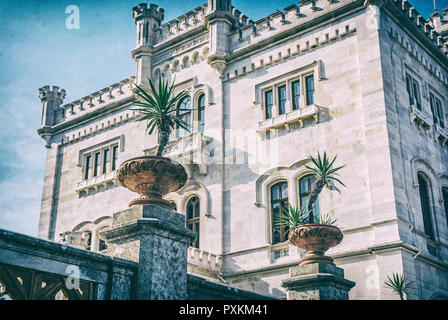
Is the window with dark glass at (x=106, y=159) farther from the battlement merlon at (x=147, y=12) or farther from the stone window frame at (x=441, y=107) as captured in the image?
the stone window frame at (x=441, y=107)

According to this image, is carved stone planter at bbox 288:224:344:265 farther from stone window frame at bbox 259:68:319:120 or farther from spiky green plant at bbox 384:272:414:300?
stone window frame at bbox 259:68:319:120

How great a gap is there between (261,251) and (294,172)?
3.23m

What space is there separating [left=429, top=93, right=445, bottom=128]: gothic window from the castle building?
7 cm

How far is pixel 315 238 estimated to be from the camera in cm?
1380

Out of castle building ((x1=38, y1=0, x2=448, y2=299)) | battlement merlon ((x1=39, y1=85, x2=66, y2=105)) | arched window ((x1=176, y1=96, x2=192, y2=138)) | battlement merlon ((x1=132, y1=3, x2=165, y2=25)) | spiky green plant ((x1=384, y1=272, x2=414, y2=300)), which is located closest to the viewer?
spiky green plant ((x1=384, y1=272, x2=414, y2=300))

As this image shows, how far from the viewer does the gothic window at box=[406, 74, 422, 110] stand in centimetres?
2270

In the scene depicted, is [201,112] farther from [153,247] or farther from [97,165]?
[153,247]

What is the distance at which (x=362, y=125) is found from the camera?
2086 cm

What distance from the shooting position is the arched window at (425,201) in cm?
2128

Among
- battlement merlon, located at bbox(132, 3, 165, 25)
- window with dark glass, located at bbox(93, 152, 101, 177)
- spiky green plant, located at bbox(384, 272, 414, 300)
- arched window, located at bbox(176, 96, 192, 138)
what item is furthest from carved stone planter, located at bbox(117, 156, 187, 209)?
battlement merlon, located at bbox(132, 3, 165, 25)

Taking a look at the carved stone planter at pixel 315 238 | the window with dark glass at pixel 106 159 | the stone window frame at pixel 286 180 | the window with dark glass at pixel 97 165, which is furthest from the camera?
the window with dark glass at pixel 97 165

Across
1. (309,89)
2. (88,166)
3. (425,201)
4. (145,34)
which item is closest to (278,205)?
(309,89)

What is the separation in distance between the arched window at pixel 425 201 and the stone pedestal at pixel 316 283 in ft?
30.1

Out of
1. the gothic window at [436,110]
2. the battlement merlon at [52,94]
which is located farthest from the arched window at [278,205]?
the battlement merlon at [52,94]
